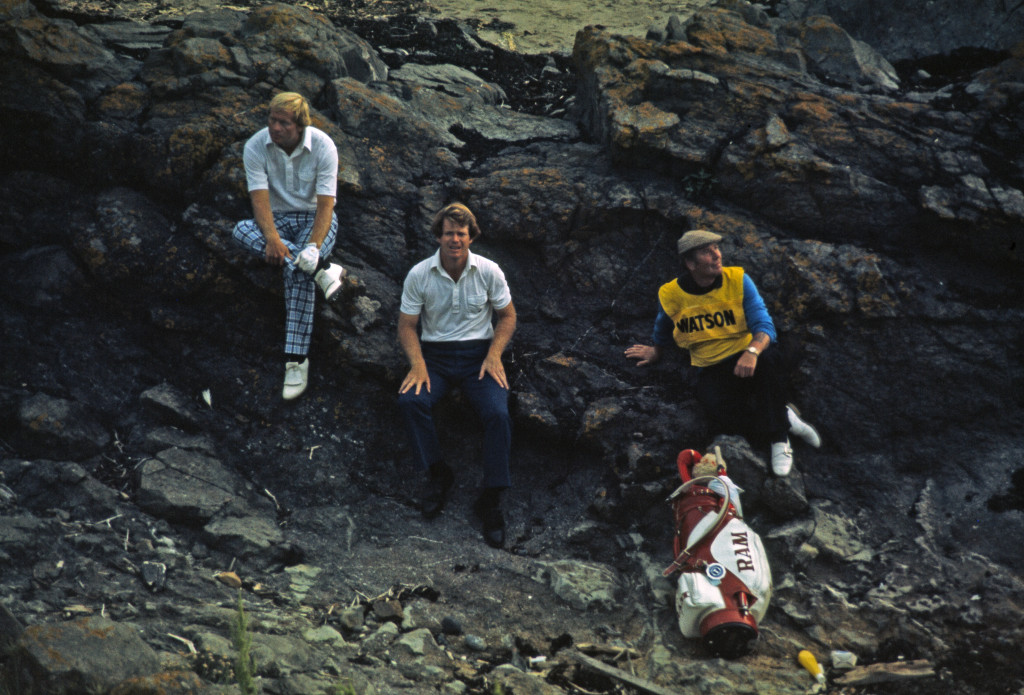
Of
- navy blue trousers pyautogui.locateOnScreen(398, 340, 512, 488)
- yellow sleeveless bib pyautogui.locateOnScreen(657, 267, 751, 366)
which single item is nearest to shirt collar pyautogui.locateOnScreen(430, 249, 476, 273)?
navy blue trousers pyautogui.locateOnScreen(398, 340, 512, 488)

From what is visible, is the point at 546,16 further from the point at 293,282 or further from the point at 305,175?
the point at 293,282

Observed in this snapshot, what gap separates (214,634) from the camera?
11.4 ft

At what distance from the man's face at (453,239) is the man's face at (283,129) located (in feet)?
4.49

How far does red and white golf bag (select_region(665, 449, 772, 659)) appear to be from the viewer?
376 centimetres

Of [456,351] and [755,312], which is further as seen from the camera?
[456,351]

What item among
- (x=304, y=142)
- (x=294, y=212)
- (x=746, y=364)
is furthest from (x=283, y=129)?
(x=746, y=364)

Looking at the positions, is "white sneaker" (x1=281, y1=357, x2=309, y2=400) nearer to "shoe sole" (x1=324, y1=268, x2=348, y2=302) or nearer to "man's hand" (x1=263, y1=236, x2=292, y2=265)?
"shoe sole" (x1=324, y1=268, x2=348, y2=302)

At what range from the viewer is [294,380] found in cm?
526

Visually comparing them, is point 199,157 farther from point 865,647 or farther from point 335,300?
Answer: point 865,647

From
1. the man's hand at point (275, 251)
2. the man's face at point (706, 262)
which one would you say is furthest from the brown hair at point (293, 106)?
the man's face at point (706, 262)

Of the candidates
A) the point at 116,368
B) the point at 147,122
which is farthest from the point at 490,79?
the point at 116,368

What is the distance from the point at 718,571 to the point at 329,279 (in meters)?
3.32

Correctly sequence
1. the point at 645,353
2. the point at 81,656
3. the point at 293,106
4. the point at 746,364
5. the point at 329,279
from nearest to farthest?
1. the point at 81,656
2. the point at 746,364
3. the point at 293,106
4. the point at 329,279
5. the point at 645,353

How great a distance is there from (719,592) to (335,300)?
347 centimetres
